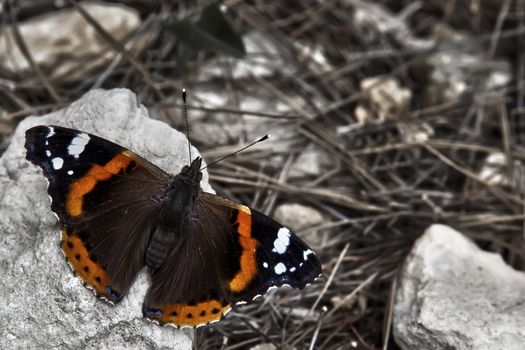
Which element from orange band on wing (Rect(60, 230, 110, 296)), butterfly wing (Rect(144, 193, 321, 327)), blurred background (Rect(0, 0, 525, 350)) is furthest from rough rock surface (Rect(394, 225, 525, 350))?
orange band on wing (Rect(60, 230, 110, 296))

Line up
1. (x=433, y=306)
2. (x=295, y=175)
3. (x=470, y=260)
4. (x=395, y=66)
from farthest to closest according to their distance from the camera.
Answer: (x=395, y=66) < (x=295, y=175) < (x=470, y=260) < (x=433, y=306)

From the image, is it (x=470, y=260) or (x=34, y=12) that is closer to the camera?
(x=470, y=260)

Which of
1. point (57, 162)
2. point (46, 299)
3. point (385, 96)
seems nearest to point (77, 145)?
point (57, 162)

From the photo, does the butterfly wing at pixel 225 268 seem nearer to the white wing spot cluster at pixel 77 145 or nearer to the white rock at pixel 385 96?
the white wing spot cluster at pixel 77 145

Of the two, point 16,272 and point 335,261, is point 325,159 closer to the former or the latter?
point 335,261

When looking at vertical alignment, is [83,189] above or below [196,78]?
above

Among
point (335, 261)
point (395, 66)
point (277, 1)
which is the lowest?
point (335, 261)

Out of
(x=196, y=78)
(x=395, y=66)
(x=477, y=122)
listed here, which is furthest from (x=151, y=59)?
(x=477, y=122)

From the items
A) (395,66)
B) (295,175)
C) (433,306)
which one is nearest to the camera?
(433,306)
